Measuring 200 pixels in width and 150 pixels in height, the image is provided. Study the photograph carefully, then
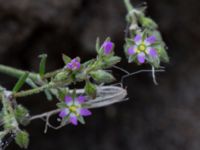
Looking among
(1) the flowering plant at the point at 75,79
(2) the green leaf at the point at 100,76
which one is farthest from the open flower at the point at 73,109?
(2) the green leaf at the point at 100,76

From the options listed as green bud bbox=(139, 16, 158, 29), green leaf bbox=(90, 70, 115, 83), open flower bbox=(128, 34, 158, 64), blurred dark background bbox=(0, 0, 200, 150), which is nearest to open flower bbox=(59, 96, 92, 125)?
green leaf bbox=(90, 70, 115, 83)

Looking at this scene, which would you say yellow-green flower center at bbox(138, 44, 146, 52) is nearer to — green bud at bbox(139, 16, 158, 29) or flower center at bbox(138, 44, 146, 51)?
flower center at bbox(138, 44, 146, 51)

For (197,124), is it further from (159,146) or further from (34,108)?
(34,108)

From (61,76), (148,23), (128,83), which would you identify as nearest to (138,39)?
(148,23)

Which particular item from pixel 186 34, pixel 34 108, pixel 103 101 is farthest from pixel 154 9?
pixel 103 101

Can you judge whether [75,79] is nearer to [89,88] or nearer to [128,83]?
[89,88]

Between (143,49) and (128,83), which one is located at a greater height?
(143,49)
